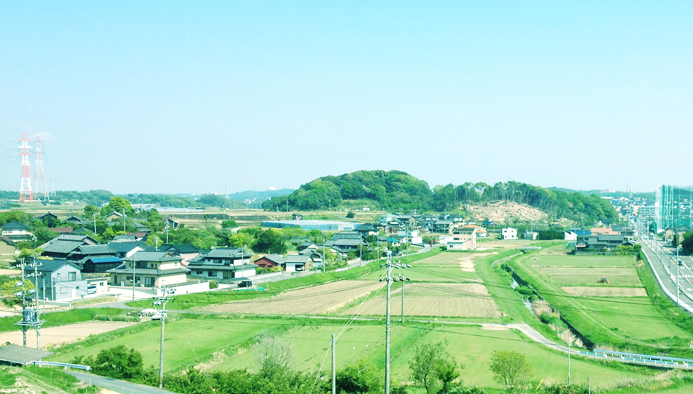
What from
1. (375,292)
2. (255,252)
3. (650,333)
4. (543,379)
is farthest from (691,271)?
(255,252)

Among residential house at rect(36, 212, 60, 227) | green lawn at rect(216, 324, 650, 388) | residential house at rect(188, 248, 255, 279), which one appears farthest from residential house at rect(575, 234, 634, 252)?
residential house at rect(36, 212, 60, 227)

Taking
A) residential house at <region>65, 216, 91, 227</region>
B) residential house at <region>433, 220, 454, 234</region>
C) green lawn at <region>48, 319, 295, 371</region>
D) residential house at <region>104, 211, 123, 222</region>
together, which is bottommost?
green lawn at <region>48, 319, 295, 371</region>

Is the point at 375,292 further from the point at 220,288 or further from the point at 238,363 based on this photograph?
the point at 238,363

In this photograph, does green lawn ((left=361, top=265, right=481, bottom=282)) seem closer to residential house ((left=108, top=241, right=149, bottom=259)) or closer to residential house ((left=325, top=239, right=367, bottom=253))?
residential house ((left=325, top=239, right=367, bottom=253))

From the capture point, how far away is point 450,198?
3728 inches

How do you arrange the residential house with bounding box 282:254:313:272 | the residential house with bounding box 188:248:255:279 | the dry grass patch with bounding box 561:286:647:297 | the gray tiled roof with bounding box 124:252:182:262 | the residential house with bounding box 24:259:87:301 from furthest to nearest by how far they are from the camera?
the residential house with bounding box 282:254:313:272, the residential house with bounding box 188:248:255:279, the gray tiled roof with bounding box 124:252:182:262, the dry grass patch with bounding box 561:286:647:297, the residential house with bounding box 24:259:87:301

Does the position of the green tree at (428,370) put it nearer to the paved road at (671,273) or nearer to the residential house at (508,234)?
the paved road at (671,273)

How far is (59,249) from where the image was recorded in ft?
103

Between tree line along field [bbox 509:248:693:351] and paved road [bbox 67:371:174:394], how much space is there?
1409 centimetres

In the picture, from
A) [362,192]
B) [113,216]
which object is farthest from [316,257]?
[362,192]

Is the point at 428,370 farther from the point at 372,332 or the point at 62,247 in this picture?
the point at 62,247

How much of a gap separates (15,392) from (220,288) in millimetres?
18323

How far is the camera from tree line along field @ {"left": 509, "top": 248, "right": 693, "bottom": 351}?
18438 millimetres

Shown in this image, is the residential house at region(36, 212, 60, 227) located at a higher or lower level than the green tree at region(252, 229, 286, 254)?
higher
